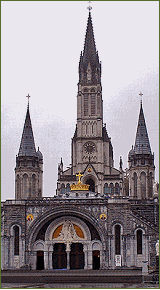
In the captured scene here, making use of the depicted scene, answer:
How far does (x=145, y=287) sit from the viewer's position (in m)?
50.7

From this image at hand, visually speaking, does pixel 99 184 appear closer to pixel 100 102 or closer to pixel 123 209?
pixel 100 102

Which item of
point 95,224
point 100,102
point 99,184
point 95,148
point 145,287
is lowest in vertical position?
point 145,287

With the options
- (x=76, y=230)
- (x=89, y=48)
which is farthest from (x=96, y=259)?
(x=89, y=48)

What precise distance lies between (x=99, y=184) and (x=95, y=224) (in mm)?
43651

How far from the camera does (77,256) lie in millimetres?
72062

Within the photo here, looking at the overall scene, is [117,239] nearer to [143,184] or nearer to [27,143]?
[143,184]

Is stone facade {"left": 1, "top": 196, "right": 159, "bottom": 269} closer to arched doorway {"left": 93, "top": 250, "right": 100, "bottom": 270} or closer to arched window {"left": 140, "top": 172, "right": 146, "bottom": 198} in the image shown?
arched doorway {"left": 93, "top": 250, "right": 100, "bottom": 270}

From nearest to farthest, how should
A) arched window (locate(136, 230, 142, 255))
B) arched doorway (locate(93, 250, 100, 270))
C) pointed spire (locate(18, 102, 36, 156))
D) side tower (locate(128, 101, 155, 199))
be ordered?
arched window (locate(136, 230, 142, 255)) < arched doorway (locate(93, 250, 100, 270)) < side tower (locate(128, 101, 155, 199)) < pointed spire (locate(18, 102, 36, 156))

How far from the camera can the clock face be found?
11981 cm

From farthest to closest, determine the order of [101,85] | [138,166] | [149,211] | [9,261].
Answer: [101,85]
[138,166]
[149,211]
[9,261]

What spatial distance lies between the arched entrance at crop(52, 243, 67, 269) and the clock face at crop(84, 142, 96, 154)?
4870cm

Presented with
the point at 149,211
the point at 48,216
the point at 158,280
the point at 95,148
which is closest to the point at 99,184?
the point at 95,148

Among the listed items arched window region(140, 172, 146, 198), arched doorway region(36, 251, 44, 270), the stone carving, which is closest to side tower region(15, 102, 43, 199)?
arched window region(140, 172, 146, 198)

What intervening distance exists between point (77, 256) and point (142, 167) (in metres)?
24.2
